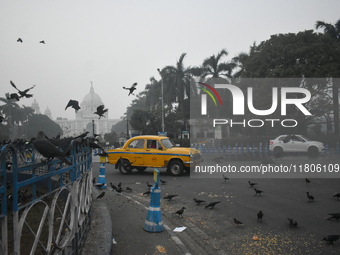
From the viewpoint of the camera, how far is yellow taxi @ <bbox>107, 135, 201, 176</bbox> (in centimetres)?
1306

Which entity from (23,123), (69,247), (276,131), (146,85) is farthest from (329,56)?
(23,123)

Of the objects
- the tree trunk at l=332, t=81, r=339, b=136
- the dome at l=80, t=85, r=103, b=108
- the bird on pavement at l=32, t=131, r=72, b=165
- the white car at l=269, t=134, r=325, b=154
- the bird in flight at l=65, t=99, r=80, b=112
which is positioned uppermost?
the dome at l=80, t=85, r=103, b=108

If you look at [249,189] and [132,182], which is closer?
[249,189]

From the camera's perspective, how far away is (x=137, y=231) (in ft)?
19.4

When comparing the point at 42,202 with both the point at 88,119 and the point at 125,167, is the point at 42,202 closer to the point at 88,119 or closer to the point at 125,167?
the point at 125,167

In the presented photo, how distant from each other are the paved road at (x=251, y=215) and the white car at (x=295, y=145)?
11556 millimetres

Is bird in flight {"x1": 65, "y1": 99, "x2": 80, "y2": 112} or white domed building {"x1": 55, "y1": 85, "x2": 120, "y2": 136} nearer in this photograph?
bird in flight {"x1": 65, "y1": 99, "x2": 80, "y2": 112}

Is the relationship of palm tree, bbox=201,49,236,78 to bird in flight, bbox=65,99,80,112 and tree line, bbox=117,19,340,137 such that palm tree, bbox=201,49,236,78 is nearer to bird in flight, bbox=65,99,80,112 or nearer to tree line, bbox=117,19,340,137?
tree line, bbox=117,19,340,137

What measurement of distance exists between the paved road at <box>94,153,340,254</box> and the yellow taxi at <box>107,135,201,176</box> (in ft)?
4.18

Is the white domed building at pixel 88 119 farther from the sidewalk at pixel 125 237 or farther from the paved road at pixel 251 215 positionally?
the sidewalk at pixel 125 237

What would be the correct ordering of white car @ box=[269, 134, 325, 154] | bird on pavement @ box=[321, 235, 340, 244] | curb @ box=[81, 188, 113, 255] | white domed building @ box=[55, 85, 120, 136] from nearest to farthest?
1. curb @ box=[81, 188, 113, 255]
2. bird on pavement @ box=[321, 235, 340, 244]
3. white car @ box=[269, 134, 325, 154]
4. white domed building @ box=[55, 85, 120, 136]

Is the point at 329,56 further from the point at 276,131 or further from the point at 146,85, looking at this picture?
the point at 146,85

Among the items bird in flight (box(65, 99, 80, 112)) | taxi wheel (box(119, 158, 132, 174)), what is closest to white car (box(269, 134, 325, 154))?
taxi wheel (box(119, 158, 132, 174))

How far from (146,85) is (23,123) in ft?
123
